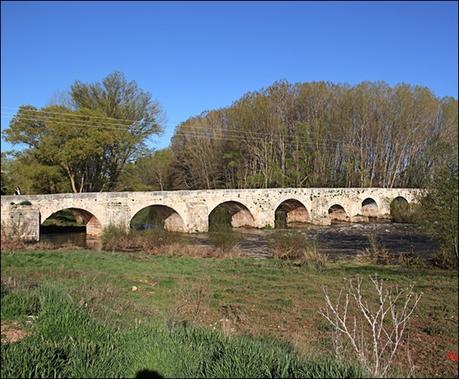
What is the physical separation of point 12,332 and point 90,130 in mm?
17314

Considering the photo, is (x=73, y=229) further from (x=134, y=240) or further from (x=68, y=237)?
(x=134, y=240)

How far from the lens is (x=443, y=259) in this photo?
10.2 metres

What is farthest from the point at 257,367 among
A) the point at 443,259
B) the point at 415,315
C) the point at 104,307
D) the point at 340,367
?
the point at 443,259

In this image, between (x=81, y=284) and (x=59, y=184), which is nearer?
(x=81, y=284)

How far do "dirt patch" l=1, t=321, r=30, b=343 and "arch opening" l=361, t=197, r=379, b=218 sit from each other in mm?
27649

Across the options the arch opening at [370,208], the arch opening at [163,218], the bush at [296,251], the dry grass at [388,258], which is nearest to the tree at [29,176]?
the arch opening at [163,218]

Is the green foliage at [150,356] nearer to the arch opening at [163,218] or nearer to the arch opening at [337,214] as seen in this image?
the arch opening at [163,218]

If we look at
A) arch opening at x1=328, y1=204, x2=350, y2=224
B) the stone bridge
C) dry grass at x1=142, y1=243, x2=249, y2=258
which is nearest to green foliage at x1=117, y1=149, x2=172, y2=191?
the stone bridge

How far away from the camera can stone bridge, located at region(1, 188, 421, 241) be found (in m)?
17.1

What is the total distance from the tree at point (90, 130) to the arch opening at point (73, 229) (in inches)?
72.4

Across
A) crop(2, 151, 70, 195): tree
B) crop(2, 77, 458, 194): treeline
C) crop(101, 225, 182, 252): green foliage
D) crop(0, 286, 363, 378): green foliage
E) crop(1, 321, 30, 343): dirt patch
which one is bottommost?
crop(1, 321, 30, 343): dirt patch

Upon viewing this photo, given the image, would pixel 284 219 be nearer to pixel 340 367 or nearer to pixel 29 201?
pixel 29 201

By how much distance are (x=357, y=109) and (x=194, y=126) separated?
10265 mm

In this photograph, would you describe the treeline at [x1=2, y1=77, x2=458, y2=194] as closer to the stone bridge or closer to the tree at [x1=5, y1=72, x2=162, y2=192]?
the tree at [x1=5, y1=72, x2=162, y2=192]
